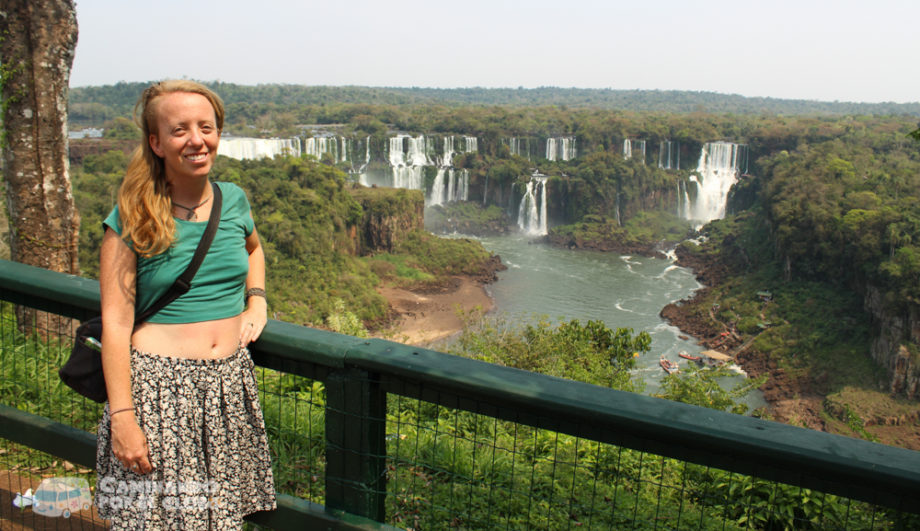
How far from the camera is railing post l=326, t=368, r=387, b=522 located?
1.74m

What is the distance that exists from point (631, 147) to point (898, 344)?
3663 cm

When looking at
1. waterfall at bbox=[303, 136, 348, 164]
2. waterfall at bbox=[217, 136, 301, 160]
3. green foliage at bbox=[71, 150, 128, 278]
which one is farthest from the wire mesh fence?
waterfall at bbox=[303, 136, 348, 164]

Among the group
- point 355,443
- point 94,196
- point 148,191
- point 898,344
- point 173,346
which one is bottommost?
point 898,344

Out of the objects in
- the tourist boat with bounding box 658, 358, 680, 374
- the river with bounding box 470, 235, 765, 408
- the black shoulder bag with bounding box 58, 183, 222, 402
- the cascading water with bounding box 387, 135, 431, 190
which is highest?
the black shoulder bag with bounding box 58, 183, 222, 402

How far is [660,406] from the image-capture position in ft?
4.76

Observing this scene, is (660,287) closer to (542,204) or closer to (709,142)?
(542,204)

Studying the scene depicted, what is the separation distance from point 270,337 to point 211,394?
7.5 inches

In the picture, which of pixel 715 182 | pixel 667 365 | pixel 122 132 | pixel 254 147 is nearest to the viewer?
pixel 667 365

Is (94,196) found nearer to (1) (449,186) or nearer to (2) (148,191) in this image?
(2) (148,191)

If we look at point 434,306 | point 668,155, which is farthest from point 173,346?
point 668,155

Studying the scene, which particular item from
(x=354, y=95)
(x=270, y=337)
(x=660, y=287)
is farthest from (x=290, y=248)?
(x=354, y=95)

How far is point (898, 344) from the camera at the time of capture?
2573 centimetres

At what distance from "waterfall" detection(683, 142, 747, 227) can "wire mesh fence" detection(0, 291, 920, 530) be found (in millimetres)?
57248

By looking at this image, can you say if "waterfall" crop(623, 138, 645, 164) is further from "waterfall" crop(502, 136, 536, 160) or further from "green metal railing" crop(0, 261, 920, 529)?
"green metal railing" crop(0, 261, 920, 529)
